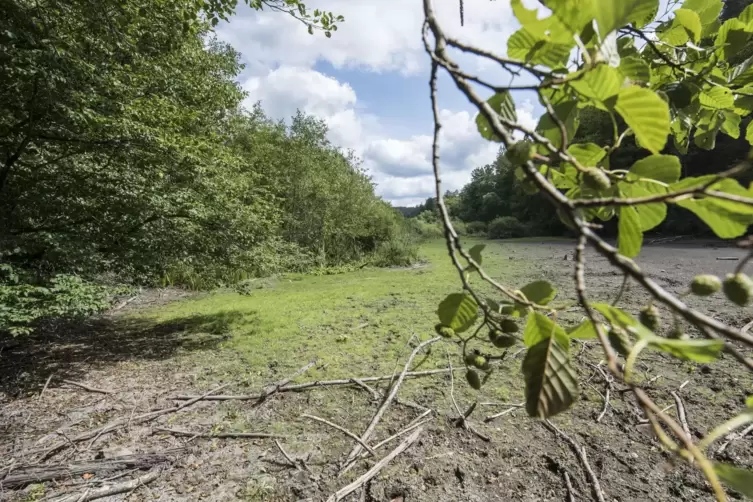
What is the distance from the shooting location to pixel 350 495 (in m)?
1.79

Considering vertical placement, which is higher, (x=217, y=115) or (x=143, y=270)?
(x=217, y=115)

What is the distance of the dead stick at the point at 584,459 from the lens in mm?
1676

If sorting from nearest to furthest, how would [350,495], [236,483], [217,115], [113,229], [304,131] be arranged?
[350,495] → [236,483] → [113,229] → [217,115] → [304,131]

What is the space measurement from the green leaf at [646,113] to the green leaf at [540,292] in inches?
4.9

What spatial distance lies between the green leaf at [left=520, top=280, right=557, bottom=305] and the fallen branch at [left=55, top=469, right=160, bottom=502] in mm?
2220

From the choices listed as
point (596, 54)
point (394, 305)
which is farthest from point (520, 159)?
point (394, 305)

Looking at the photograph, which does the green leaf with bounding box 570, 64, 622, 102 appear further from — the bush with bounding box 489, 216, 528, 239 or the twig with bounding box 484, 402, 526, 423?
the bush with bounding box 489, 216, 528, 239

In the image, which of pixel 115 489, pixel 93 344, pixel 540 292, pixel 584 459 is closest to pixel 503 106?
pixel 540 292

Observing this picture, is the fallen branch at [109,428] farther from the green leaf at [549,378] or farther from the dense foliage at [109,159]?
the green leaf at [549,378]

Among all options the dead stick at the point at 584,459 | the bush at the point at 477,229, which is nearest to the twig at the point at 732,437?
the dead stick at the point at 584,459

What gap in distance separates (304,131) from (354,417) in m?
13.7

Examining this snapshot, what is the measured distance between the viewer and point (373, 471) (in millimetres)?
1899

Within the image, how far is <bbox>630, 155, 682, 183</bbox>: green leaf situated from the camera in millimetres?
308

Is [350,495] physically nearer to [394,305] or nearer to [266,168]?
[394,305]
